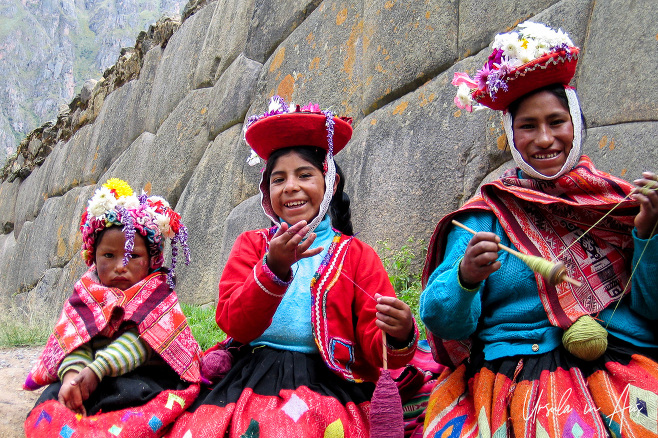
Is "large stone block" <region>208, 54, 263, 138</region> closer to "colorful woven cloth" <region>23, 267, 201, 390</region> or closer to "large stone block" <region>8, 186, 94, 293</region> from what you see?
"large stone block" <region>8, 186, 94, 293</region>

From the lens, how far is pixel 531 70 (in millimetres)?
1920

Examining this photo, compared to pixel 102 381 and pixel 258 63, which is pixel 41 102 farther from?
pixel 102 381

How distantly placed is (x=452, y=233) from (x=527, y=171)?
313 millimetres

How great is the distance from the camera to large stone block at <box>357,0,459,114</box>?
3.25 meters

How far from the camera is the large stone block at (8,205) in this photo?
35.5ft

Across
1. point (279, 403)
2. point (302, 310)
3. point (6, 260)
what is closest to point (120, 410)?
point (279, 403)

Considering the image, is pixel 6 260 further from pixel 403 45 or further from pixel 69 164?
pixel 403 45

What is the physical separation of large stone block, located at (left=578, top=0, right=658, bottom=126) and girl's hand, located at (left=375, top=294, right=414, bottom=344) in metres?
1.20

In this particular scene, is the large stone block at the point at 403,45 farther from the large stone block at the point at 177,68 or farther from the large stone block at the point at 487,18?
the large stone block at the point at 177,68

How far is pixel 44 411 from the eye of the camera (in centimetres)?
194

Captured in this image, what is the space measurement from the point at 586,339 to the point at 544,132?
0.67 metres

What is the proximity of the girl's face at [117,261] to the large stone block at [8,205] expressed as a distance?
9.57 m

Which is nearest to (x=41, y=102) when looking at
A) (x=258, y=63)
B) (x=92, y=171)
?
(x=92, y=171)

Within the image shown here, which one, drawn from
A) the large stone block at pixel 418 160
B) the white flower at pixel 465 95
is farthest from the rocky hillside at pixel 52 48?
the white flower at pixel 465 95
